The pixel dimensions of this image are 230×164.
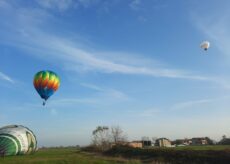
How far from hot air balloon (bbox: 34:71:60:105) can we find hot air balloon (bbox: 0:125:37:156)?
31.3 ft

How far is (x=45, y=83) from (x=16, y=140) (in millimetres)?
11672

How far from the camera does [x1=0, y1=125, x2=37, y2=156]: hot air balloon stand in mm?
51750

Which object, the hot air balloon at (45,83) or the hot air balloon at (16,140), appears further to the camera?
the hot air balloon at (16,140)

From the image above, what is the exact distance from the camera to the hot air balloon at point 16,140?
51.8m

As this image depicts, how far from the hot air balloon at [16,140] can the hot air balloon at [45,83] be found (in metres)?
9.53

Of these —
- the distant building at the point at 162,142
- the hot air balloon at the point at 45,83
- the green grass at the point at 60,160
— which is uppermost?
the distant building at the point at 162,142

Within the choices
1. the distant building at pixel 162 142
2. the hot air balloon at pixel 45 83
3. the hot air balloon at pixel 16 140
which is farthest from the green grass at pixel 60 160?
the distant building at pixel 162 142

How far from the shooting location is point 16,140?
52.8m

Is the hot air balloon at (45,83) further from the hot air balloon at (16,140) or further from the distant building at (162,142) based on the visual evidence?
the distant building at (162,142)

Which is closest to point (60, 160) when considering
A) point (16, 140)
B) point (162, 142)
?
point (16, 140)

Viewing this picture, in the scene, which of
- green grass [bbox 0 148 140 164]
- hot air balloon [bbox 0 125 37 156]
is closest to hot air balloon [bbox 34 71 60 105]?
green grass [bbox 0 148 140 164]

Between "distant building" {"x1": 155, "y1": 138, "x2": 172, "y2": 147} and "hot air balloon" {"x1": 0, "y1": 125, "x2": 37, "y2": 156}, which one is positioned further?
"distant building" {"x1": 155, "y1": 138, "x2": 172, "y2": 147}

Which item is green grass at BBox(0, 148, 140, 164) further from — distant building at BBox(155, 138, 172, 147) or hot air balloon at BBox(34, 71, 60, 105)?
distant building at BBox(155, 138, 172, 147)

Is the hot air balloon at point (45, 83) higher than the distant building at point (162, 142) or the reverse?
the reverse
